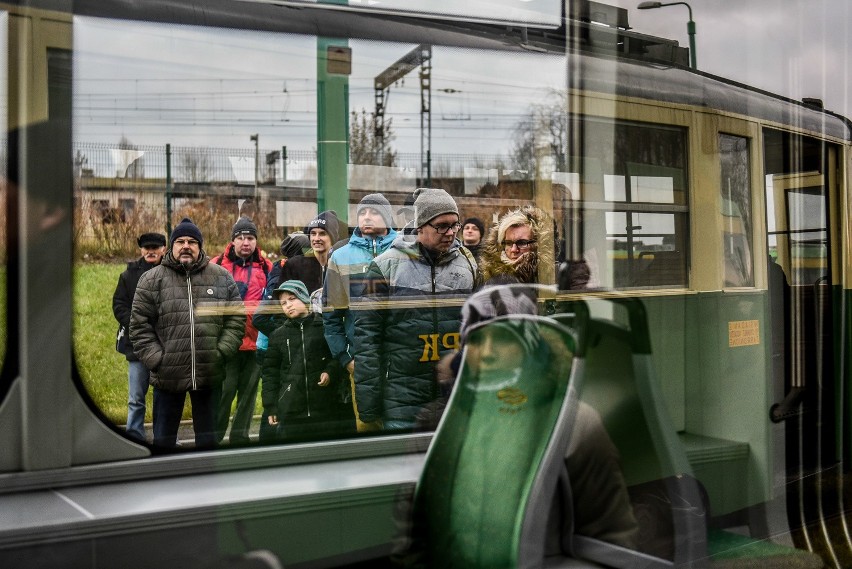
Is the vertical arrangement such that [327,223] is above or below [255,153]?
below

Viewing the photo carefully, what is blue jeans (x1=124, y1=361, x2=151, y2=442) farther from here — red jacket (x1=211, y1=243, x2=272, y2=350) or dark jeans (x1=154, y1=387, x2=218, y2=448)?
red jacket (x1=211, y1=243, x2=272, y2=350)

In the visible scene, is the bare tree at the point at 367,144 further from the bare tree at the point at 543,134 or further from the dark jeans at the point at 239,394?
the dark jeans at the point at 239,394

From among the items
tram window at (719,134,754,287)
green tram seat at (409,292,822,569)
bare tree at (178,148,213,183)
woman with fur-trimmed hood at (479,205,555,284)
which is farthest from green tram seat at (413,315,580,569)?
bare tree at (178,148,213,183)

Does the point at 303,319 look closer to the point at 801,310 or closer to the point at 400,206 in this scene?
the point at 400,206

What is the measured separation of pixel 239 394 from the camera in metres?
2.82

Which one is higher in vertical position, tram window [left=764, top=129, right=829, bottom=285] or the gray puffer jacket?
tram window [left=764, top=129, right=829, bottom=285]

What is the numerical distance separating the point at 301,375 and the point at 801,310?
5.31 ft

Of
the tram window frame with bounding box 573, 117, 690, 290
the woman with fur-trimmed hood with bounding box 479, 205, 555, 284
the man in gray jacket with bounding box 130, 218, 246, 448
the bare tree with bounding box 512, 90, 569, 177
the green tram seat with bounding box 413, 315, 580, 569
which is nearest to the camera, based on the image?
the green tram seat with bounding box 413, 315, 580, 569

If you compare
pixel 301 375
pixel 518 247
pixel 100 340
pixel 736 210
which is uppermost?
pixel 736 210

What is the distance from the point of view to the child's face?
2.94 m

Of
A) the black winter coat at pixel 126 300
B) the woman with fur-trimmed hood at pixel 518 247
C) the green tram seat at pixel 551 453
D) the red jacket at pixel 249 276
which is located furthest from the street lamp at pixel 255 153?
the green tram seat at pixel 551 453

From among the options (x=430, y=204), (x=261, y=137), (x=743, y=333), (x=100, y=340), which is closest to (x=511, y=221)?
(x=430, y=204)

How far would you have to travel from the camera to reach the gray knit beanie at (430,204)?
9.71 ft

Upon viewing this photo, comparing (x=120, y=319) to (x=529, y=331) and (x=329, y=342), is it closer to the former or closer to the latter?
(x=329, y=342)
